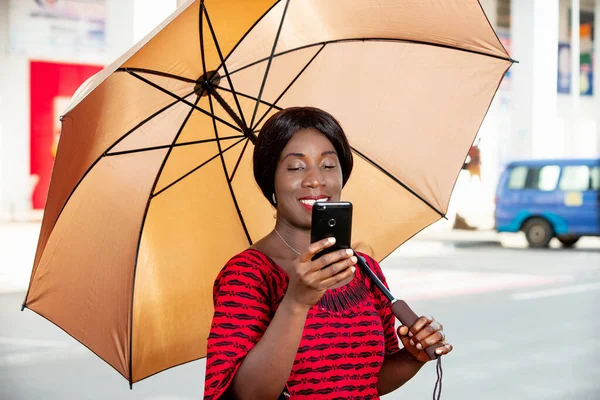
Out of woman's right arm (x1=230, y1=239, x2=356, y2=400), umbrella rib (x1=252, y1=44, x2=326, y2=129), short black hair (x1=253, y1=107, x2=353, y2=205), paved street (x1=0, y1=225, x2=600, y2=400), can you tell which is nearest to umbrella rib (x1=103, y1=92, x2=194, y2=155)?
umbrella rib (x1=252, y1=44, x2=326, y2=129)

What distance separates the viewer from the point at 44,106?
23906mm

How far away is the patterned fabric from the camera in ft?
6.10

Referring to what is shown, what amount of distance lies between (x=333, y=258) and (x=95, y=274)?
4.31 feet

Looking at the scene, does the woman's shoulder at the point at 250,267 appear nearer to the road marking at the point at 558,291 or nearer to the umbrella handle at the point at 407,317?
the umbrella handle at the point at 407,317

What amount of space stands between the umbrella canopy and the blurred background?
126 inches

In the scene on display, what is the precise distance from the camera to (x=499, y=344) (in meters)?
7.48

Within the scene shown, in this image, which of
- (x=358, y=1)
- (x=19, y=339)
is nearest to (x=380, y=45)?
(x=358, y=1)

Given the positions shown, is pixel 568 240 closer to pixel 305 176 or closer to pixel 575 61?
pixel 575 61

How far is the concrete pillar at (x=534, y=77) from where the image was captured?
2094 centimetres

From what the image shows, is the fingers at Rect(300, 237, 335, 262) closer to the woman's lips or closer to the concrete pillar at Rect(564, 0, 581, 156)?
the woman's lips

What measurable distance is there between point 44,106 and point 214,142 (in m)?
22.4

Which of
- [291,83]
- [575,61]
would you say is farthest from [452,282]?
[575,61]

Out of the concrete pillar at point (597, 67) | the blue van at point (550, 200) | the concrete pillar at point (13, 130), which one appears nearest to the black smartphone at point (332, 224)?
the blue van at point (550, 200)

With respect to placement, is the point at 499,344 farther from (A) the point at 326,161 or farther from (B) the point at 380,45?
(A) the point at 326,161
